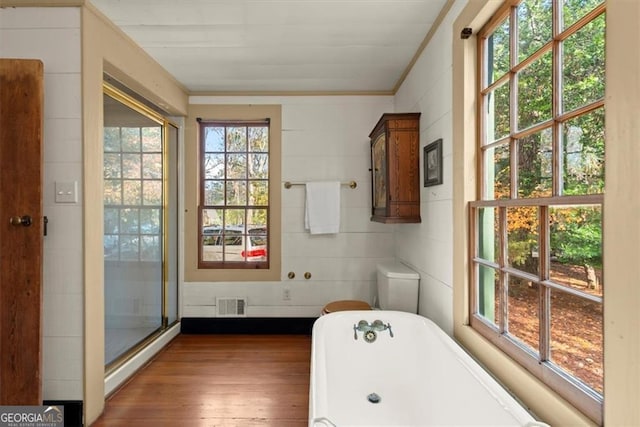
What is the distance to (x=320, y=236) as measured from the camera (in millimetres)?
2967

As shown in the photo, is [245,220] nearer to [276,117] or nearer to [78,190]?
[276,117]

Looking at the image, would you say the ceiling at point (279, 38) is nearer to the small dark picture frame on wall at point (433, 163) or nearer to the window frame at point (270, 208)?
the window frame at point (270, 208)

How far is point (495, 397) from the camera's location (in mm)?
1072

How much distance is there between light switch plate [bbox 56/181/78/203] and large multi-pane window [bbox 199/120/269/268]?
134 centimetres

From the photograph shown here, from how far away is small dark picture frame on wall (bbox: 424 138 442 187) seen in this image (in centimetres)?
183

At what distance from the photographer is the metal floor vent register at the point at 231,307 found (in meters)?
2.95

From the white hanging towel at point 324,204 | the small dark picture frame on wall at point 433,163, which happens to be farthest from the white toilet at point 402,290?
the white hanging towel at point 324,204

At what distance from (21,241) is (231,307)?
1.68 metres

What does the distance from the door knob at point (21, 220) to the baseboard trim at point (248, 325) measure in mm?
1656

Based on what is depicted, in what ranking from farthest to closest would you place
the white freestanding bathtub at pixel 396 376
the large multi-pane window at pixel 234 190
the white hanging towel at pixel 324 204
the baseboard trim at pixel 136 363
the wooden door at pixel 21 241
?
1. the large multi-pane window at pixel 234 190
2. the white hanging towel at pixel 324 204
3. the baseboard trim at pixel 136 363
4. the wooden door at pixel 21 241
5. the white freestanding bathtub at pixel 396 376

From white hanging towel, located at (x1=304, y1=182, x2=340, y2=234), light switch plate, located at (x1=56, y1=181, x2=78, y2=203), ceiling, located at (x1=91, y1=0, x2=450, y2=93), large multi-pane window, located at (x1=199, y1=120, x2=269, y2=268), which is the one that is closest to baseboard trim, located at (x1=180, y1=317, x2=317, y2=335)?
large multi-pane window, located at (x1=199, y1=120, x2=269, y2=268)

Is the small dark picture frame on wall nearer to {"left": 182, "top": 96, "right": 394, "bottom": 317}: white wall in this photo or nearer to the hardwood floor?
{"left": 182, "top": 96, "right": 394, "bottom": 317}: white wall

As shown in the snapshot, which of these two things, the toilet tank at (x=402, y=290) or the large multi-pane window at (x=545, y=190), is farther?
the toilet tank at (x=402, y=290)

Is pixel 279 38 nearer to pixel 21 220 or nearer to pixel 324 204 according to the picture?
pixel 324 204
